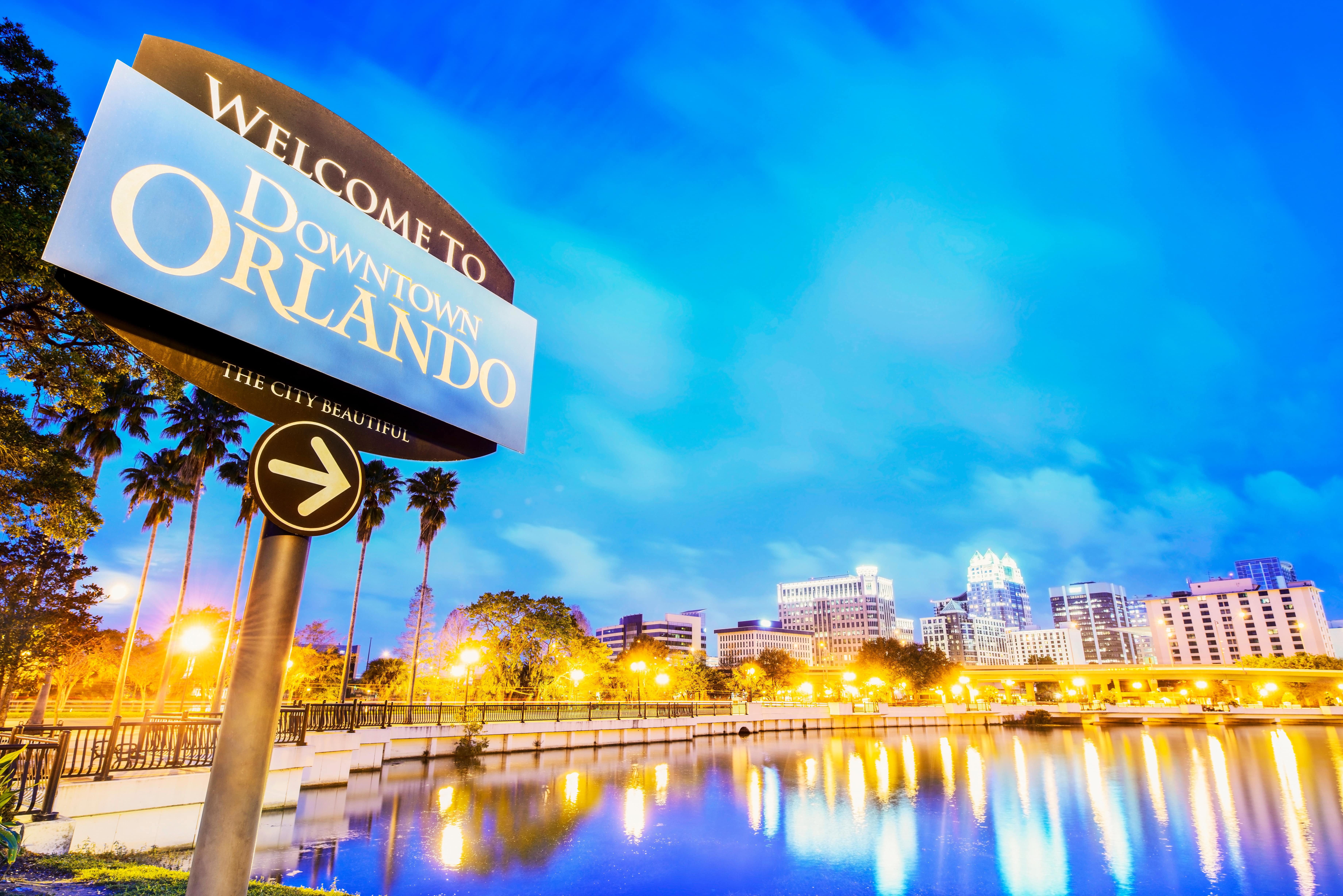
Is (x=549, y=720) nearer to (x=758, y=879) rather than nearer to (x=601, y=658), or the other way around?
(x=601, y=658)

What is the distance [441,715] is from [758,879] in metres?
25.1

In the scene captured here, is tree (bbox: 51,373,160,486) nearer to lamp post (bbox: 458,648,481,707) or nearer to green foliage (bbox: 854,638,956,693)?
lamp post (bbox: 458,648,481,707)

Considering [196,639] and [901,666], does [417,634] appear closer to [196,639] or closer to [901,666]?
[196,639]

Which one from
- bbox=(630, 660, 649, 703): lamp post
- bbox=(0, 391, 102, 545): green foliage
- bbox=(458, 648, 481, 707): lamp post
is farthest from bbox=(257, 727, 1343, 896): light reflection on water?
bbox=(630, 660, 649, 703): lamp post

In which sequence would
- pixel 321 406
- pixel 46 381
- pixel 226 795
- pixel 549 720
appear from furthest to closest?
pixel 549 720, pixel 46 381, pixel 321 406, pixel 226 795

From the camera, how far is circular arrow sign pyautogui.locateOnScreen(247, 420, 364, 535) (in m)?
3.64

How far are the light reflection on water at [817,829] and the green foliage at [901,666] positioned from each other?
52.1 metres

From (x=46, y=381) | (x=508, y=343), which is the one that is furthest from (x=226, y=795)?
(x=46, y=381)

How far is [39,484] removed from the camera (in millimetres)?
13430

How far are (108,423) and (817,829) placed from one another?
29.8 meters

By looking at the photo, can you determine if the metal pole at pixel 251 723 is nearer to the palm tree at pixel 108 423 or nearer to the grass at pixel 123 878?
the grass at pixel 123 878

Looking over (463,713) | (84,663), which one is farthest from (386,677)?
(463,713)

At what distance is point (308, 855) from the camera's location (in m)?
14.3

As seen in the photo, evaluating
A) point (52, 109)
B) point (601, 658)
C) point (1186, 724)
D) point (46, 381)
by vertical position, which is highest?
point (52, 109)
